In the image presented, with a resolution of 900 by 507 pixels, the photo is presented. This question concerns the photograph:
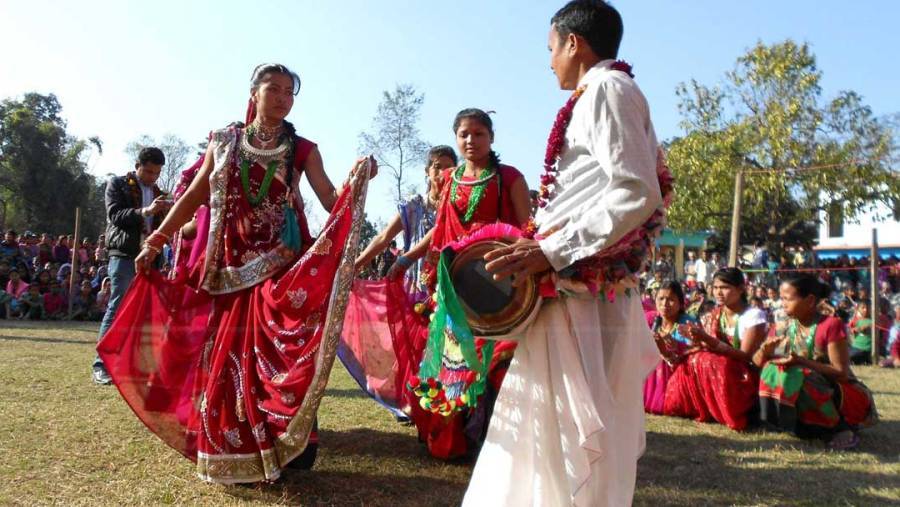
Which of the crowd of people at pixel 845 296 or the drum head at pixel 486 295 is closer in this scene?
the drum head at pixel 486 295

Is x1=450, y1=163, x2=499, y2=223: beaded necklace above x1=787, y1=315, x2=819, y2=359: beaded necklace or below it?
above

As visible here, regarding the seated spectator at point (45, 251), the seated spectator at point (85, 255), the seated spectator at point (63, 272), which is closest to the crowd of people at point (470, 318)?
the seated spectator at point (63, 272)

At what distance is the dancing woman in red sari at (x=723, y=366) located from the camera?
588 cm

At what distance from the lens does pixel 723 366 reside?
19.7 feet

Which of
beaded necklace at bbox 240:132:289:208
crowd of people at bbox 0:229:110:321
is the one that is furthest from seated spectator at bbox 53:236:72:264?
beaded necklace at bbox 240:132:289:208

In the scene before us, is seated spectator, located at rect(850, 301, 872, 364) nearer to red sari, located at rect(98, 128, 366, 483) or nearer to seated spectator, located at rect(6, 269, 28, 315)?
red sari, located at rect(98, 128, 366, 483)

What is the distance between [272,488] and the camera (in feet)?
12.0

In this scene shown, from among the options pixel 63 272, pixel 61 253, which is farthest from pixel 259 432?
pixel 61 253

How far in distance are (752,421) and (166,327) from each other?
14.5 feet

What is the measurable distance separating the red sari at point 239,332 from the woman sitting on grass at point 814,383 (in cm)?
348

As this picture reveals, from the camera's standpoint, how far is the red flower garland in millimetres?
2572

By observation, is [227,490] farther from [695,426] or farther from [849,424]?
[849,424]

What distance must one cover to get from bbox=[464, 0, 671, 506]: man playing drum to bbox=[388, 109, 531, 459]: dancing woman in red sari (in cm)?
175

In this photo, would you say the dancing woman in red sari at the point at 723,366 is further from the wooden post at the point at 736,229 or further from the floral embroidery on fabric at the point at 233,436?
the wooden post at the point at 736,229
